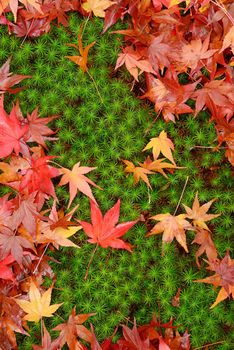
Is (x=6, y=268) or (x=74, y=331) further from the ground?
(x=6, y=268)

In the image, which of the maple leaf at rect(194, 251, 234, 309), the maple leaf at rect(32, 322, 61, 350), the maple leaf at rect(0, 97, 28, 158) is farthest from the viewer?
the maple leaf at rect(194, 251, 234, 309)

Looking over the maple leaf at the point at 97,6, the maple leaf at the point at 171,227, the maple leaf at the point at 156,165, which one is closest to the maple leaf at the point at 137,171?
the maple leaf at the point at 156,165

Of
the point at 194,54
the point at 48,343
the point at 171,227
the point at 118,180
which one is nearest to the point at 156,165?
the point at 118,180

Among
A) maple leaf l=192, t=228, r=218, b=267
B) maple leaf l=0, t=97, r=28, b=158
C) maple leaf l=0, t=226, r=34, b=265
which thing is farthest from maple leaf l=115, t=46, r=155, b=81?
maple leaf l=0, t=226, r=34, b=265

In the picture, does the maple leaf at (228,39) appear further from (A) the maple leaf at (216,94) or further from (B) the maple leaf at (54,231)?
(B) the maple leaf at (54,231)

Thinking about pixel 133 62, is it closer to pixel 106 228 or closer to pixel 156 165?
pixel 156 165

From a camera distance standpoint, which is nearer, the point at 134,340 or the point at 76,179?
the point at 134,340

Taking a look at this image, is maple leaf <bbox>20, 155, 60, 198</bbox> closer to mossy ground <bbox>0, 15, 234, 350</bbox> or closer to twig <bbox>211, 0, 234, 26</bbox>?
mossy ground <bbox>0, 15, 234, 350</bbox>
